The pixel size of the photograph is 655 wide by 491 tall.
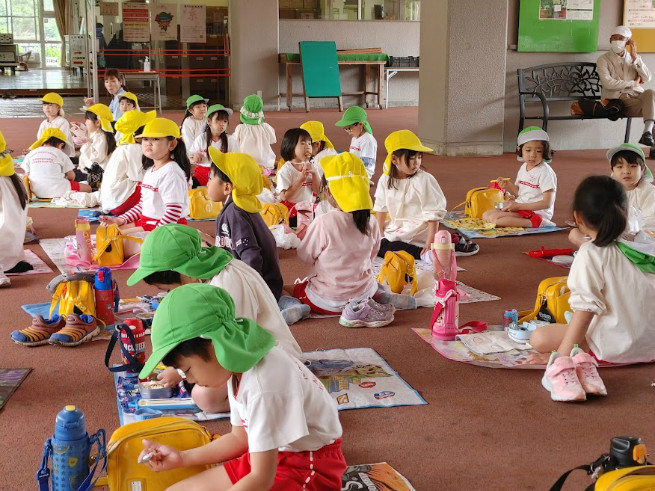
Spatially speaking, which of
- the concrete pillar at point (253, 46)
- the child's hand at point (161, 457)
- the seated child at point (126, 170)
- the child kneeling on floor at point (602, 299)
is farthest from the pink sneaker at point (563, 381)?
the concrete pillar at point (253, 46)

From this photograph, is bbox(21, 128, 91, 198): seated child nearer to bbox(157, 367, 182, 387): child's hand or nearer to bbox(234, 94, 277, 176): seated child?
bbox(234, 94, 277, 176): seated child

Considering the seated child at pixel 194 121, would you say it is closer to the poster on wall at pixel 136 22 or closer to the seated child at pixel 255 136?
the seated child at pixel 255 136

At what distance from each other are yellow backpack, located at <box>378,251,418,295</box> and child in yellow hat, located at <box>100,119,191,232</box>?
1.37 metres

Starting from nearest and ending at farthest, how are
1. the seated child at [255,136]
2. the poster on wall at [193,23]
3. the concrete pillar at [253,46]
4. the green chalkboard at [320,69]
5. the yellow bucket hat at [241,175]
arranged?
the yellow bucket hat at [241,175], the seated child at [255,136], the concrete pillar at [253,46], the green chalkboard at [320,69], the poster on wall at [193,23]

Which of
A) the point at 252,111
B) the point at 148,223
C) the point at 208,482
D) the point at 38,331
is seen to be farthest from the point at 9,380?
the point at 252,111

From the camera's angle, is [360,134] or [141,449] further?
[360,134]

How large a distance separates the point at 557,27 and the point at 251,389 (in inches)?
393

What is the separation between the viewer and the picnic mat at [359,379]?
332 cm

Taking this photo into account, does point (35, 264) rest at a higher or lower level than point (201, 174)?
lower

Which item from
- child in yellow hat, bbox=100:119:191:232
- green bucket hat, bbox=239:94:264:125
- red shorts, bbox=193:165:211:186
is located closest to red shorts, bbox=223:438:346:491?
child in yellow hat, bbox=100:119:191:232

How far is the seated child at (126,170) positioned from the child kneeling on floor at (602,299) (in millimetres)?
3768

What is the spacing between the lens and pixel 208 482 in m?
2.31

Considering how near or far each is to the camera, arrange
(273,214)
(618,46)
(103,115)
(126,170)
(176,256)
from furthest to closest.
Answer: (618,46) → (103,115) → (126,170) → (273,214) → (176,256)

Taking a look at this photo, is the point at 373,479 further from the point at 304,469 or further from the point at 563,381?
the point at 563,381
